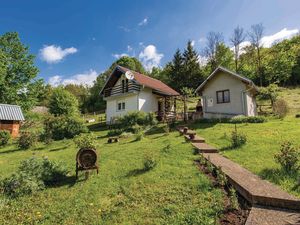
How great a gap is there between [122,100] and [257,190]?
74.7ft

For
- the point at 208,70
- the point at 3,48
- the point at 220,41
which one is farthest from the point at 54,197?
the point at 220,41

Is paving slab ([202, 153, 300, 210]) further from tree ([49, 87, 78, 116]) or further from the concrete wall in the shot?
tree ([49, 87, 78, 116])

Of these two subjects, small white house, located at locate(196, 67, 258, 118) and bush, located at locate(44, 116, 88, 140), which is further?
small white house, located at locate(196, 67, 258, 118)

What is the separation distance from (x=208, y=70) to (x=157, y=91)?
87.7 ft

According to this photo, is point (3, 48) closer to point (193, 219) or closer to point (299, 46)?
point (193, 219)

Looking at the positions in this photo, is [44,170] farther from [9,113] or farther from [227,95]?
[9,113]

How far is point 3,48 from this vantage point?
105ft

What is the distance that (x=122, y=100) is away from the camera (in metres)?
26.9

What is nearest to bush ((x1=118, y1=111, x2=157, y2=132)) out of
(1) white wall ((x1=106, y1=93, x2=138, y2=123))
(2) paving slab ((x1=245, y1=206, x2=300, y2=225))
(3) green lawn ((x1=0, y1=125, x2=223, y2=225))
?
(1) white wall ((x1=106, y1=93, x2=138, y2=123))

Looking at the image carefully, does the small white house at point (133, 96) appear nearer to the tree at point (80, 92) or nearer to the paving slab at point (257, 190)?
the paving slab at point (257, 190)

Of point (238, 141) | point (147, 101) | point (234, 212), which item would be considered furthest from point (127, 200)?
point (147, 101)

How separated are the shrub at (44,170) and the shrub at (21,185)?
239 millimetres

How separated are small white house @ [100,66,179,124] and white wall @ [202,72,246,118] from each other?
4.92 meters

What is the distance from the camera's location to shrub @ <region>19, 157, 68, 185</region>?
7094 millimetres
